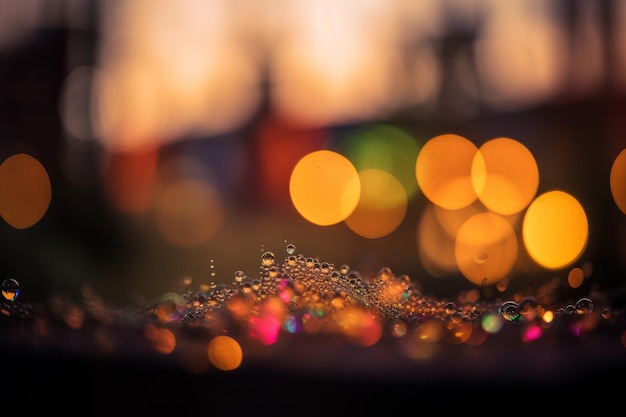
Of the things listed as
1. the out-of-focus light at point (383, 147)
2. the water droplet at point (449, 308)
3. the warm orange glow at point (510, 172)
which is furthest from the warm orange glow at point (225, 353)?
the out-of-focus light at point (383, 147)

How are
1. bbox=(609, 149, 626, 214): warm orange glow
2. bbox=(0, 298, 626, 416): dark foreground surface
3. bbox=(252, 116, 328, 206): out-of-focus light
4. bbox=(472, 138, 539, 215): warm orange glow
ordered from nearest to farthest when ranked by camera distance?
1. bbox=(0, 298, 626, 416): dark foreground surface
2. bbox=(609, 149, 626, 214): warm orange glow
3. bbox=(472, 138, 539, 215): warm orange glow
4. bbox=(252, 116, 328, 206): out-of-focus light

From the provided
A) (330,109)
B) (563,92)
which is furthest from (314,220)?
(330,109)

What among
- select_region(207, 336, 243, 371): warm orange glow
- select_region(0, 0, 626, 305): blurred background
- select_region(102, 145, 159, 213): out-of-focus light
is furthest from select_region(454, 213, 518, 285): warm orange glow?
select_region(102, 145, 159, 213): out-of-focus light

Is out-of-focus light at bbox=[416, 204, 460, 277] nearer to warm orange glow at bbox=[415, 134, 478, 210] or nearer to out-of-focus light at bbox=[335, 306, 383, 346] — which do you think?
warm orange glow at bbox=[415, 134, 478, 210]

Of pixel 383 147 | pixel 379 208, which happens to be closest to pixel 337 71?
pixel 379 208

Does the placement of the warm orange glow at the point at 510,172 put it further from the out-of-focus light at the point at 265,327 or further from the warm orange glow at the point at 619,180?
the out-of-focus light at the point at 265,327

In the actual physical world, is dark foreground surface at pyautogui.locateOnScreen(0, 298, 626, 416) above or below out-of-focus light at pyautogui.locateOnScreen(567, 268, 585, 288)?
below

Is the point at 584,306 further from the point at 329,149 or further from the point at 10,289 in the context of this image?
the point at 329,149
